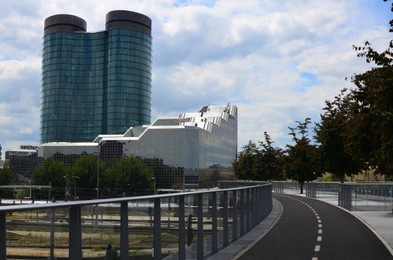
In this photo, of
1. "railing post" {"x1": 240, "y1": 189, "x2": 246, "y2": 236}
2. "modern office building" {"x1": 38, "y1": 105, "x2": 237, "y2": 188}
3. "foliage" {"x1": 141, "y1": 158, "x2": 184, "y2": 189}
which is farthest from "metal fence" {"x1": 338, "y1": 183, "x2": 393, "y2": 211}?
"foliage" {"x1": 141, "y1": 158, "x2": 184, "y2": 189}

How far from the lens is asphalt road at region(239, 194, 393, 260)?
11945 mm

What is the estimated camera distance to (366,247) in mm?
13562

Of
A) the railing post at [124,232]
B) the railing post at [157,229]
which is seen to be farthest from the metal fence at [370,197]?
the railing post at [124,232]

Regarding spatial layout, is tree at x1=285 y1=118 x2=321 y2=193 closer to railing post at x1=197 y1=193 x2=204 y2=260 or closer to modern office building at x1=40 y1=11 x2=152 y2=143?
railing post at x1=197 y1=193 x2=204 y2=260

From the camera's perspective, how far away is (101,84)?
195 m

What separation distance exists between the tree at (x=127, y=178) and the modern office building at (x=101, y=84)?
212ft

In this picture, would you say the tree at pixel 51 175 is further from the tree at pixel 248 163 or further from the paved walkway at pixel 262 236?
the paved walkway at pixel 262 236

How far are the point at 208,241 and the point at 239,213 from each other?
12.0ft

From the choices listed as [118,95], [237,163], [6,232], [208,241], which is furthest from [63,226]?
[118,95]

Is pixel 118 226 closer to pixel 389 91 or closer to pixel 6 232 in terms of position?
pixel 6 232

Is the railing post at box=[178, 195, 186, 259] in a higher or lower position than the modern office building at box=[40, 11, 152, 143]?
lower

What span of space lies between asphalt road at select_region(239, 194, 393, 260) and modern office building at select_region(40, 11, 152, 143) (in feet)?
555

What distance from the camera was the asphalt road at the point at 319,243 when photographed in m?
11.9

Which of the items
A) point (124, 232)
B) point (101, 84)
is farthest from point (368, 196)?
point (101, 84)
